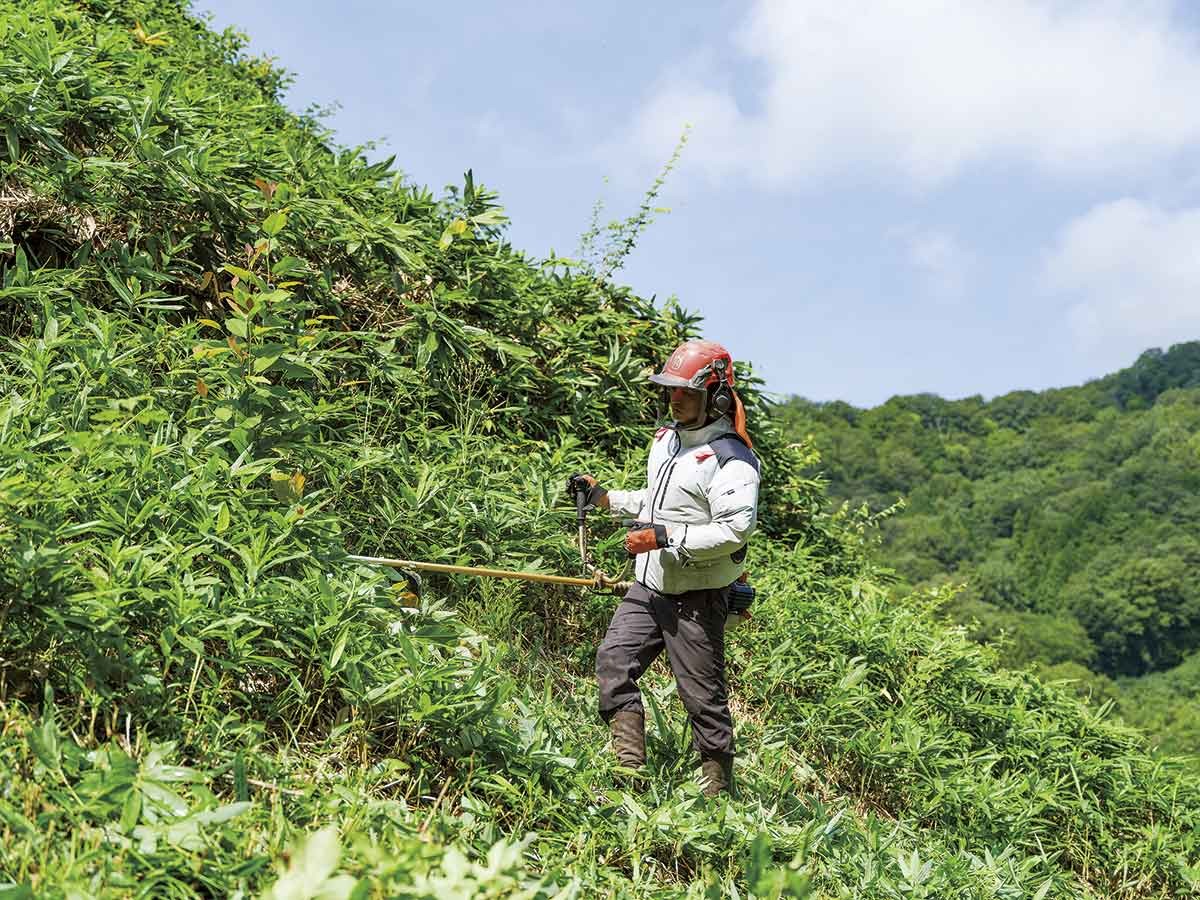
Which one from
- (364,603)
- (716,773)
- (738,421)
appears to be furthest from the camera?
(738,421)

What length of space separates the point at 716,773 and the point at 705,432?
4.89 feet

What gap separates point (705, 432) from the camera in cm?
479

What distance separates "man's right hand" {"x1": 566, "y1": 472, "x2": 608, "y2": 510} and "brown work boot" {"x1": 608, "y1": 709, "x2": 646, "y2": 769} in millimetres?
1042

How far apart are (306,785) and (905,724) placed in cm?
411

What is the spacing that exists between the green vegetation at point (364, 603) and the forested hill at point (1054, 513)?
53980 millimetres

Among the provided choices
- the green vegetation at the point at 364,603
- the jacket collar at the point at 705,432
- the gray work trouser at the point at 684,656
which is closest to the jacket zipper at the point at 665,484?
the jacket collar at the point at 705,432

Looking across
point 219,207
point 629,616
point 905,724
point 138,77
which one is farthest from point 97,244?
point 905,724

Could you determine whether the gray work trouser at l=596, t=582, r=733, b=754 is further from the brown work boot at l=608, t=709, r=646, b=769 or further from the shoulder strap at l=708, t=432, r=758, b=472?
the shoulder strap at l=708, t=432, r=758, b=472

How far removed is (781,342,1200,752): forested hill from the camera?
80.8 meters

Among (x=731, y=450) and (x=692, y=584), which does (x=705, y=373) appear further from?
(x=692, y=584)

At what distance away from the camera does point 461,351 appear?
22.0ft

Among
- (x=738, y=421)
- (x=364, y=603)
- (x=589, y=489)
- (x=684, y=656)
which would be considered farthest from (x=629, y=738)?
(x=738, y=421)

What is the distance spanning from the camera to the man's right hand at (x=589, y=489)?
5.18 metres

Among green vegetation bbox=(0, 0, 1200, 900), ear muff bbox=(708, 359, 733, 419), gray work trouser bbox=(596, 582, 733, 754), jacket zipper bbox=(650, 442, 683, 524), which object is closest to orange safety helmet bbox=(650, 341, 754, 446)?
ear muff bbox=(708, 359, 733, 419)
